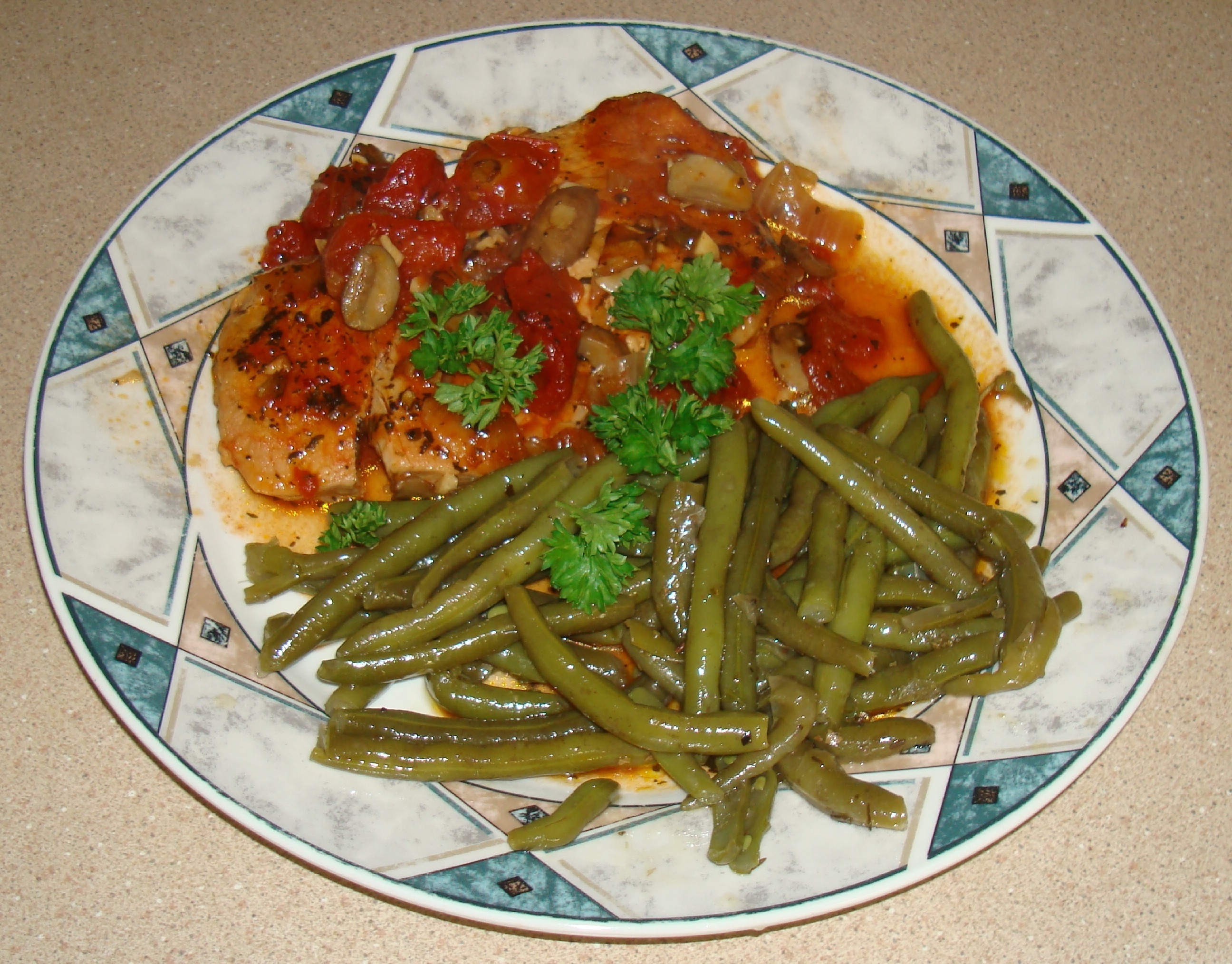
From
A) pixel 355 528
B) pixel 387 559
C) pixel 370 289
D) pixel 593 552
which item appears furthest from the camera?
pixel 370 289

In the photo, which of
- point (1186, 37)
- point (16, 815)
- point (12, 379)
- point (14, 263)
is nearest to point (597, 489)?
point (16, 815)

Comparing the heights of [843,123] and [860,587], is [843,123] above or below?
above

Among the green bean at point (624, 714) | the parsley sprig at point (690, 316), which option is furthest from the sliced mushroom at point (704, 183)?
the green bean at point (624, 714)

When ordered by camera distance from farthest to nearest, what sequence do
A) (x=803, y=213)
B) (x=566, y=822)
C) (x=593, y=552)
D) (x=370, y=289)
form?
(x=803, y=213)
(x=370, y=289)
(x=593, y=552)
(x=566, y=822)

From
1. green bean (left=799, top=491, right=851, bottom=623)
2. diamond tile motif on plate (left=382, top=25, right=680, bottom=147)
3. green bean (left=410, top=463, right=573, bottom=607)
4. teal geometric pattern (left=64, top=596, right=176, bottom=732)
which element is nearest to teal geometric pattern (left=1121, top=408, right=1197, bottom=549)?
green bean (left=799, top=491, right=851, bottom=623)

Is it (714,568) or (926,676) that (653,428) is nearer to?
(714,568)

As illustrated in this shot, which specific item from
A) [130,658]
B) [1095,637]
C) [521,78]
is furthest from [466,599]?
[521,78]

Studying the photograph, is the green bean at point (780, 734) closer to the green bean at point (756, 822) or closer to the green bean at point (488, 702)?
the green bean at point (756, 822)
